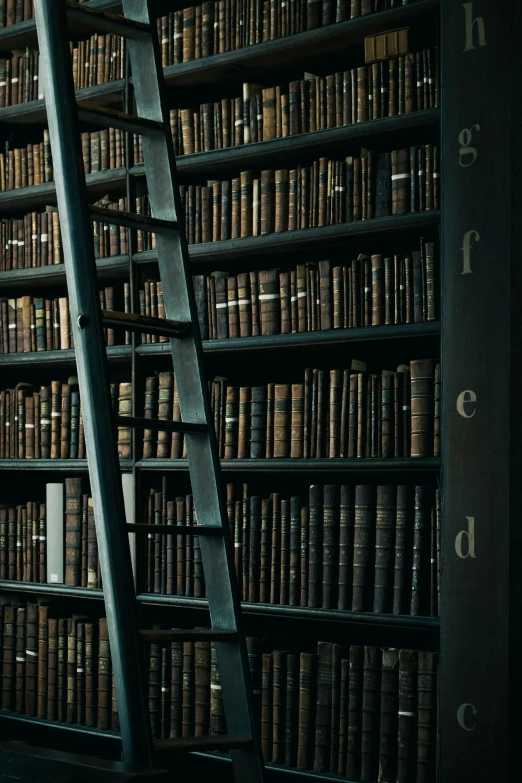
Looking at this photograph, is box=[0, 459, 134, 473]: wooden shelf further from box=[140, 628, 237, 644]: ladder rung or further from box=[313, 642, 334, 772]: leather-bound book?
box=[140, 628, 237, 644]: ladder rung

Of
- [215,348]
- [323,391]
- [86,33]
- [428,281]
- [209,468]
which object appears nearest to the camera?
[209,468]

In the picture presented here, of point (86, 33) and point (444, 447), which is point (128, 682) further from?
point (86, 33)

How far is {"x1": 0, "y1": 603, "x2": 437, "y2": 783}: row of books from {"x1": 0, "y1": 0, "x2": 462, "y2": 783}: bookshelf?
0.21ft

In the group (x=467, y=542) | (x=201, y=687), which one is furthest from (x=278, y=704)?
(x=467, y=542)

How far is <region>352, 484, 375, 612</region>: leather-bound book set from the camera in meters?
2.65

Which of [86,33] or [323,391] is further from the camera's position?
[86,33]

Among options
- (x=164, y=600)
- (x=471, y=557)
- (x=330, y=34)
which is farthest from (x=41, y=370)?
(x=471, y=557)

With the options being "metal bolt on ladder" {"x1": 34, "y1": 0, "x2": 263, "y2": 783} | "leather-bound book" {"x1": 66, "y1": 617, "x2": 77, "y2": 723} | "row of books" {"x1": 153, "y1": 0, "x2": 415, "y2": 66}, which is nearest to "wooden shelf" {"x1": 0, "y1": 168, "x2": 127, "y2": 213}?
"row of books" {"x1": 153, "y1": 0, "x2": 415, "y2": 66}

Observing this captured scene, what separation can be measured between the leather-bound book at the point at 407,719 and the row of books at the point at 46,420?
106cm

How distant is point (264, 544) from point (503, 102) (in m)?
1.28

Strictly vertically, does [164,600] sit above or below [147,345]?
below

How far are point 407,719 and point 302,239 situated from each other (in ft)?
4.13

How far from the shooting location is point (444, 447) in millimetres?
2486

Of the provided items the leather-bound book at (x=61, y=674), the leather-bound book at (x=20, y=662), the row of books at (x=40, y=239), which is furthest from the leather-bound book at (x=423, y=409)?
the leather-bound book at (x=20, y=662)
